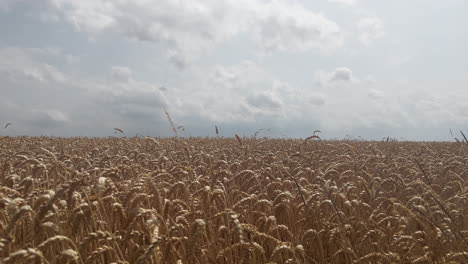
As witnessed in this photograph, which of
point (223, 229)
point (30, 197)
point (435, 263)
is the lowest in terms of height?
point (435, 263)

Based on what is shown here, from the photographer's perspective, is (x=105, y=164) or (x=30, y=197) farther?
(x=105, y=164)

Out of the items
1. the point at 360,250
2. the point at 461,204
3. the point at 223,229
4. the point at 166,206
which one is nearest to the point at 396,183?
the point at 461,204

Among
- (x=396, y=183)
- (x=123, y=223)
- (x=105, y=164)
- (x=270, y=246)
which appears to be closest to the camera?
(x=123, y=223)

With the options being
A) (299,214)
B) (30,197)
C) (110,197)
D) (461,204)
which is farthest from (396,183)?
(30,197)

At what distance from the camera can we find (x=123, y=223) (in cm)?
357

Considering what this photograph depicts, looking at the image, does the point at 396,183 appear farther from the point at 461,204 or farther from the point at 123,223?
the point at 123,223

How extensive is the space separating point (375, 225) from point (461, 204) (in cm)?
222

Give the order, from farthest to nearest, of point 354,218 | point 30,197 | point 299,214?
1. point 299,214
2. point 354,218
3. point 30,197

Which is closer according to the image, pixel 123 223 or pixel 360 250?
pixel 123 223

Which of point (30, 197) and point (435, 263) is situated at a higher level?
point (30, 197)

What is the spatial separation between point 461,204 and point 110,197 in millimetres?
4860

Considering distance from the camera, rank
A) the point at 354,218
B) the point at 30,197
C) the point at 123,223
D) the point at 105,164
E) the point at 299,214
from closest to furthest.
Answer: the point at 123,223
the point at 30,197
the point at 354,218
the point at 299,214
the point at 105,164

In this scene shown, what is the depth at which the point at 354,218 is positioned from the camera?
4.48m

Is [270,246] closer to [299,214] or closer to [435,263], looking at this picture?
[299,214]
